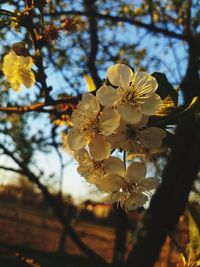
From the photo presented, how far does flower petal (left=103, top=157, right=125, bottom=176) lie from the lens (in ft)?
3.12

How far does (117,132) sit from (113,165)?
0.10m

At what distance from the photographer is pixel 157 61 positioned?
15.7ft

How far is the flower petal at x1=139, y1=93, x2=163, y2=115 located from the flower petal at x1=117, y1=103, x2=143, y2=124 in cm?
1

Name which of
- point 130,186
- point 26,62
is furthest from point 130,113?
point 26,62

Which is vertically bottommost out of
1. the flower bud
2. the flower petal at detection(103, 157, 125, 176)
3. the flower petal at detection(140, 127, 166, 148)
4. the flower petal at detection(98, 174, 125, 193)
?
the flower petal at detection(98, 174, 125, 193)

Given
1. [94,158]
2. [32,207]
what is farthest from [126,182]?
[32,207]

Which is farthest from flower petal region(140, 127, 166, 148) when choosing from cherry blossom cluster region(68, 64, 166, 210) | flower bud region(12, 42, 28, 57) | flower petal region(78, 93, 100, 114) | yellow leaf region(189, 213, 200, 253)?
flower bud region(12, 42, 28, 57)

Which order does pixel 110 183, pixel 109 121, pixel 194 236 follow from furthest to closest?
pixel 194 236 < pixel 110 183 < pixel 109 121

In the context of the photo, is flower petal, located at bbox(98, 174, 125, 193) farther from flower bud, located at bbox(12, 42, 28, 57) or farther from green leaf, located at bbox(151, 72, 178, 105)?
flower bud, located at bbox(12, 42, 28, 57)

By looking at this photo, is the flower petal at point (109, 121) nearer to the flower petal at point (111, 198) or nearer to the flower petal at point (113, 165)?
the flower petal at point (113, 165)

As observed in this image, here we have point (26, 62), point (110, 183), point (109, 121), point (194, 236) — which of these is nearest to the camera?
point (109, 121)

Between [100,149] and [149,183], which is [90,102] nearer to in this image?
[100,149]

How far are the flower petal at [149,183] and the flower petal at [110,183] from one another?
7 centimetres

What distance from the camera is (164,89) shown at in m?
0.98
